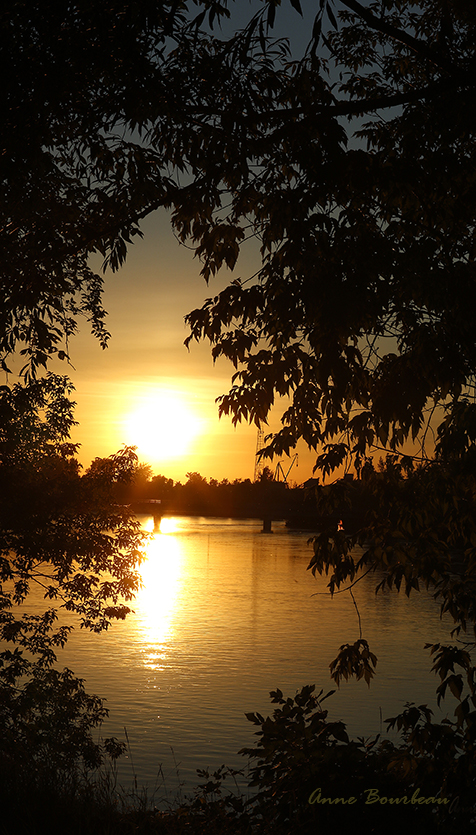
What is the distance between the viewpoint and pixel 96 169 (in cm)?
752

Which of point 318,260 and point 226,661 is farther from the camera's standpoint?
point 226,661

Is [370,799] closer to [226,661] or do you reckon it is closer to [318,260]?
[318,260]

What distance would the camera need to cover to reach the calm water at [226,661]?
20.9 m

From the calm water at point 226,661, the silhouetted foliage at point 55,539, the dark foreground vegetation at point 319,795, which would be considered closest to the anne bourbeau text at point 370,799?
the dark foreground vegetation at point 319,795

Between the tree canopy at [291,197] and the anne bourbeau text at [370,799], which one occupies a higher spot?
the tree canopy at [291,197]

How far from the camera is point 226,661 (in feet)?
110

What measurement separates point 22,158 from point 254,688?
966 inches

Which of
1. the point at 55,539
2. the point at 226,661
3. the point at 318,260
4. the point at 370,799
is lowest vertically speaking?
the point at 226,661

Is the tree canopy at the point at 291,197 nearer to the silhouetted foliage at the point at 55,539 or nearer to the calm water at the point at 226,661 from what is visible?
the calm water at the point at 226,661

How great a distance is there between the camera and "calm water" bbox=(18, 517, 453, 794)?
2092 cm

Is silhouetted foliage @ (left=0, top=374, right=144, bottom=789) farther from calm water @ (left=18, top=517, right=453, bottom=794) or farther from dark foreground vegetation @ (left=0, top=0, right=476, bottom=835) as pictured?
dark foreground vegetation @ (left=0, top=0, right=476, bottom=835)

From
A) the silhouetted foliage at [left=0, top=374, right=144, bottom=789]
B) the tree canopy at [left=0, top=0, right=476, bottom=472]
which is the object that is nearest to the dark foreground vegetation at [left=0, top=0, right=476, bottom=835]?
the tree canopy at [left=0, top=0, right=476, bottom=472]

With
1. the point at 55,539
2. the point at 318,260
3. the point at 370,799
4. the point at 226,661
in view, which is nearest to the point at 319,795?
the point at 370,799

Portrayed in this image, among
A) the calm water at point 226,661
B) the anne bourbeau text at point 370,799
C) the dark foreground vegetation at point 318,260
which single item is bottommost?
the calm water at point 226,661
